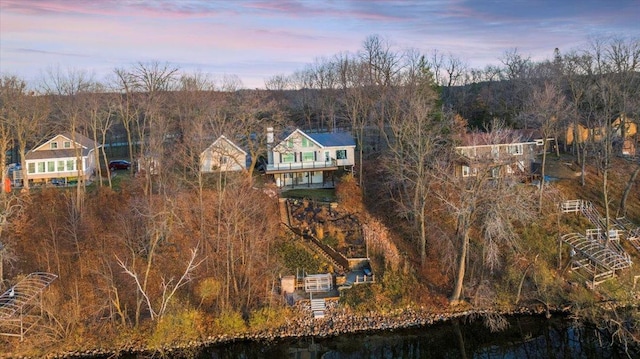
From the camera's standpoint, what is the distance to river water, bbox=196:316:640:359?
2156cm

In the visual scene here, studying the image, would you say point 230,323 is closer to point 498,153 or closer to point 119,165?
point 498,153

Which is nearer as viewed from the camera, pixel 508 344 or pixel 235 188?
pixel 508 344

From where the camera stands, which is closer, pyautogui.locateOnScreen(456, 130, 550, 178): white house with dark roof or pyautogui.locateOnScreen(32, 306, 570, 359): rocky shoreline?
pyautogui.locateOnScreen(32, 306, 570, 359): rocky shoreline

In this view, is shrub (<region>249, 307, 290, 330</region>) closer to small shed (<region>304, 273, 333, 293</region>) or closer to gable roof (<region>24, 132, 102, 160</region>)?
small shed (<region>304, 273, 333, 293</region>)

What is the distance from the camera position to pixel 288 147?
37625 mm

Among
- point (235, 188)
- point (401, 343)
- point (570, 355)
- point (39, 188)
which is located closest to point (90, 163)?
point (39, 188)

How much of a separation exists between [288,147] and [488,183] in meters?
17.0

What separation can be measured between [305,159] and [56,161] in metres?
20.3

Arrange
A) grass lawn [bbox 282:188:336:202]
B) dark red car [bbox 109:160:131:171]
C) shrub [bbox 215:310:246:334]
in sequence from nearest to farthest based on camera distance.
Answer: shrub [bbox 215:310:246:334]
grass lawn [bbox 282:188:336:202]
dark red car [bbox 109:160:131:171]

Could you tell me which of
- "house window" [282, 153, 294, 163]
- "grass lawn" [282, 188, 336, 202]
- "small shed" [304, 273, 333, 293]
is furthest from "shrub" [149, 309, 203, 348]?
"house window" [282, 153, 294, 163]

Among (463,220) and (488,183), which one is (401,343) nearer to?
(463,220)

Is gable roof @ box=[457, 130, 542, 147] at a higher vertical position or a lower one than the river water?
higher

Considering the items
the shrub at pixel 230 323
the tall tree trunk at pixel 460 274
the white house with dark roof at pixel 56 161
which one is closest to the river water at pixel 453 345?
the shrub at pixel 230 323

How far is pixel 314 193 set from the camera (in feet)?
115
